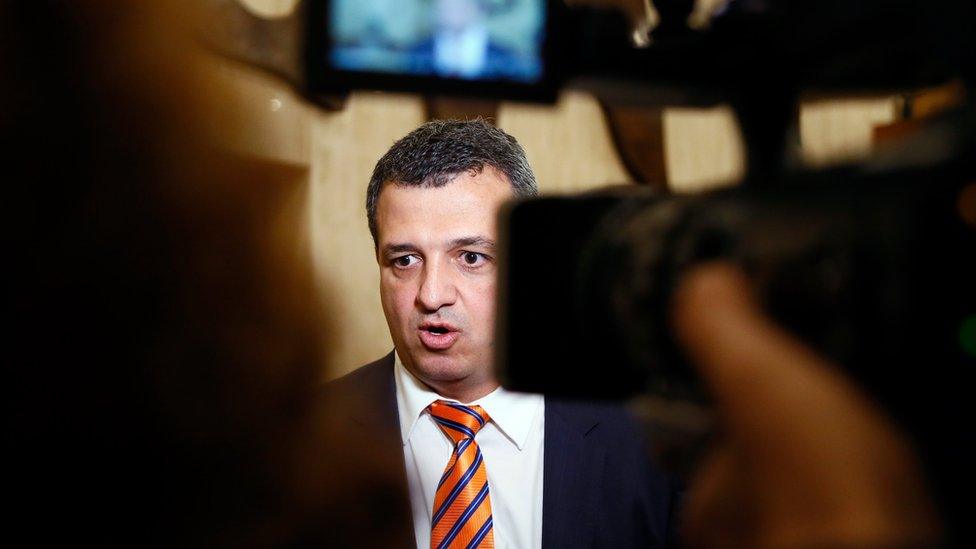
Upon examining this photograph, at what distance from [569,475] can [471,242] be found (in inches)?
11.8

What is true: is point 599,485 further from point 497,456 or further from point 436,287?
point 436,287

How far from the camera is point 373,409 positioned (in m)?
1.08

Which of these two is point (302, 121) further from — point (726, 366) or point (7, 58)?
point (726, 366)

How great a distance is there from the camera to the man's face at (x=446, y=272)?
974mm

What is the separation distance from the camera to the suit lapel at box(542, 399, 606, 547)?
0.93 meters

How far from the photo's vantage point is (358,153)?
1316mm

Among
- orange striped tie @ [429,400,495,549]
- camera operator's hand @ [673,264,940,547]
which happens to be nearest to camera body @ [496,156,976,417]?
camera operator's hand @ [673,264,940,547]

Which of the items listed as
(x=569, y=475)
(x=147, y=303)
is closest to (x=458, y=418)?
(x=569, y=475)

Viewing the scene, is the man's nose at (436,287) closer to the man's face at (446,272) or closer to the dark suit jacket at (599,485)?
the man's face at (446,272)

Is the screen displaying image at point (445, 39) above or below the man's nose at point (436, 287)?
above

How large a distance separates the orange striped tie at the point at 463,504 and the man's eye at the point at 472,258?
0.70ft

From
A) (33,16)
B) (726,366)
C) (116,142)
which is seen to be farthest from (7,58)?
(726,366)

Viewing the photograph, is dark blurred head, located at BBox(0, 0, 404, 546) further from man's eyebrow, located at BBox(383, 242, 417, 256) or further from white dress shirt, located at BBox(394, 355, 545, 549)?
man's eyebrow, located at BBox(383, 242, 417, 256)

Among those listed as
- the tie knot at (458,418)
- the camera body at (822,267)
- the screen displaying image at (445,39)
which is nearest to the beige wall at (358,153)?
the tie knot at (458,418)
